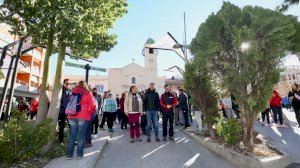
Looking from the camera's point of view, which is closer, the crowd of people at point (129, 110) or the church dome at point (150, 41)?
the crowd of people at point (129, 110)

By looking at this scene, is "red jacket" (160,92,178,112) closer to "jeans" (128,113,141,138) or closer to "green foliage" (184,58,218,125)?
"green foliage" (184,58,218,125)

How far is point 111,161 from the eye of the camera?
7.07 meters

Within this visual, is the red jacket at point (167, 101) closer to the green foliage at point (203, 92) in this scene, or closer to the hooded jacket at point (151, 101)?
the hooded jacket at point (151, 101)

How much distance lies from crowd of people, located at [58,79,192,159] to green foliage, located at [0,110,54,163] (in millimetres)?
710

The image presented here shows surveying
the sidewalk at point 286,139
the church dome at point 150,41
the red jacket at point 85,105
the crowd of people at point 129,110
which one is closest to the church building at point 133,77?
the church dome at point 150,41

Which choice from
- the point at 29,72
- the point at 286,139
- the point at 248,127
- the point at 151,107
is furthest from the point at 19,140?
the point at 29,72

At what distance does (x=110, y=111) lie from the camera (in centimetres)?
1202

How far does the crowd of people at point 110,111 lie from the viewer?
6.78 m

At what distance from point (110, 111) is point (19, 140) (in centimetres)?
599

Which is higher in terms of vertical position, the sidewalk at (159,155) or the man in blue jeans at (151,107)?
the man in blue jeans at (151,107)

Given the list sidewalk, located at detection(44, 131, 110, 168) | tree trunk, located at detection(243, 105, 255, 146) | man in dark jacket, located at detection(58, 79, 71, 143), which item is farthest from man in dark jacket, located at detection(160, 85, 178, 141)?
man in dark jacket, located at detection(58, 79, 71, 143)

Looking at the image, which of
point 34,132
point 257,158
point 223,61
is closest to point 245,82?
point 223,61

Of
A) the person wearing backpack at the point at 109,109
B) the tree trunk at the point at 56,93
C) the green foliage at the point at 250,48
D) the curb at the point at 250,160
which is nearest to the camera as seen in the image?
the curb at the point at 250,160

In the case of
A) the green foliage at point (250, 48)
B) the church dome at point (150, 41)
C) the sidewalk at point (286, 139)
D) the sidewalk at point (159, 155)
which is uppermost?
the church dome at point (150, 41)
